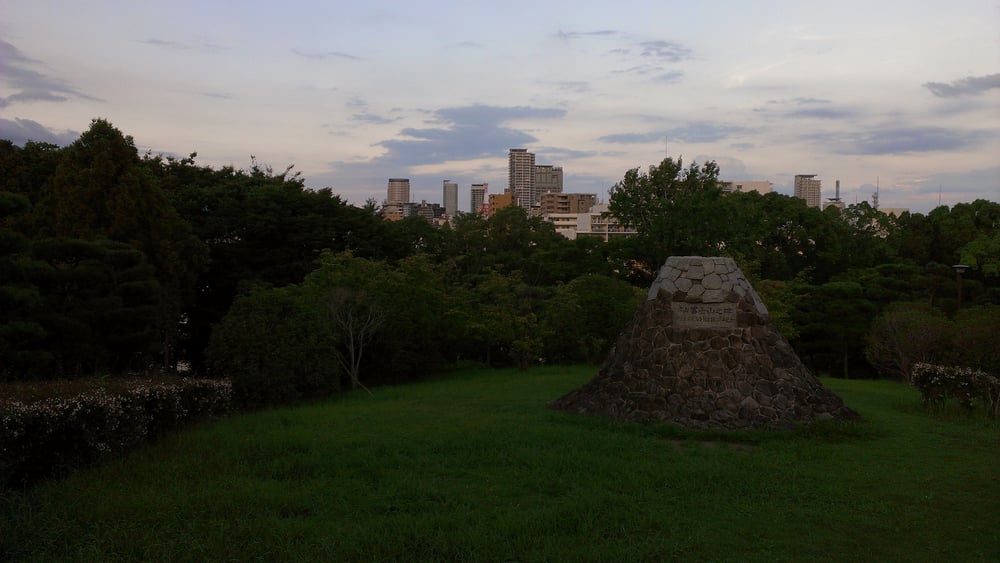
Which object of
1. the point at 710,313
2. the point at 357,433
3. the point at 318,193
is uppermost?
the point at 318,193

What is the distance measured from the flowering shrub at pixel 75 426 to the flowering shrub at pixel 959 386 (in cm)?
1210

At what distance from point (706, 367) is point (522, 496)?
512 cm

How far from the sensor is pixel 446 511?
20.6 feet

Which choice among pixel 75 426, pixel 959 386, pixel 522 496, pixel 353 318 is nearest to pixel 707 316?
pixel 959 386

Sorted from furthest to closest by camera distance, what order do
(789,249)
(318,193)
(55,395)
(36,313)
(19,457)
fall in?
(789,249) < (318,193) < (36,313) < (55,395) < (19,457)

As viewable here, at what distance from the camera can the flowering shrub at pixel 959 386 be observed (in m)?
12.0

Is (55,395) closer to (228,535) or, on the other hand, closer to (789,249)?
(228,535)

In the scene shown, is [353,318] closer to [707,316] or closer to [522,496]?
[707,316]

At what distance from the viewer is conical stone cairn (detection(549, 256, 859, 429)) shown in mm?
10586

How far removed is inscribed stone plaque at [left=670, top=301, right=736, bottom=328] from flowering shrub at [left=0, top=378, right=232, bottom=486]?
732 centimetres

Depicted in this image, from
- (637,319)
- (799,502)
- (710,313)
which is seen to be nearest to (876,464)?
(799,502)

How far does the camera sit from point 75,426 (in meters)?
7.30

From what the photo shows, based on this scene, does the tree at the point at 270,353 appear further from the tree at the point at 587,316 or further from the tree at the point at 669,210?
the tree at the point at 669,210

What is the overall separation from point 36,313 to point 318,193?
43.2 ft
